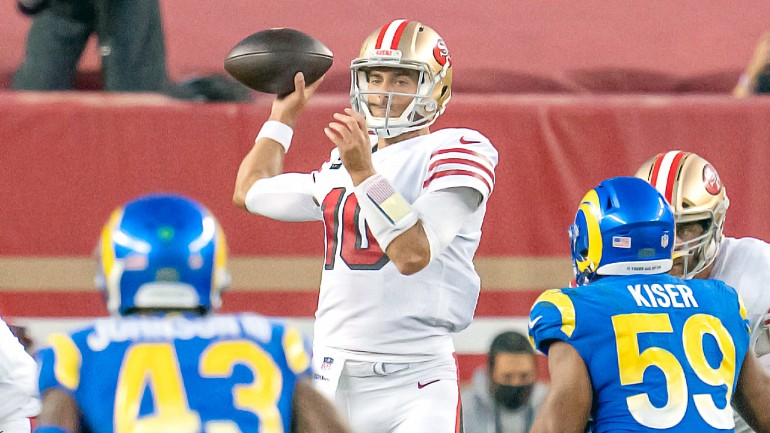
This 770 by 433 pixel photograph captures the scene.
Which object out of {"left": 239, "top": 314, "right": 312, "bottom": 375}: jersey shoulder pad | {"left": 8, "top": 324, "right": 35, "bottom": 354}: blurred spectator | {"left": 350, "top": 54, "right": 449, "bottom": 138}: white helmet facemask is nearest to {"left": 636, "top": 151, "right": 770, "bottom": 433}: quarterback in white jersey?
{"left": 350, "top": 54, "right": 449, "bottom": 138}: white helmet facemask

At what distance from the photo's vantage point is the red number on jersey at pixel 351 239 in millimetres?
3479

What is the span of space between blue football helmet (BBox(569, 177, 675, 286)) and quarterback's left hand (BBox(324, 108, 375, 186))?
539mm

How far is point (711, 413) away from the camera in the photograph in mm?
3033

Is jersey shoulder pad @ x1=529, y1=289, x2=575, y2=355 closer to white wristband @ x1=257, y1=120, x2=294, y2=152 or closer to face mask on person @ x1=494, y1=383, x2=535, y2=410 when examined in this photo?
white wristband @ x1=257, y1=120, x2=294, y2=152

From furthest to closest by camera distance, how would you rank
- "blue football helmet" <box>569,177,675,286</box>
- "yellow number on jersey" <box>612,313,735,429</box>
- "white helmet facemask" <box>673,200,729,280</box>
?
1. "white helmet facemask" <box>673,200,729,280</box>
2. "blue football helmet" <box>569,177,675,286</box>
3. "yellow number on jersey" <box>612,313,735,429</box>

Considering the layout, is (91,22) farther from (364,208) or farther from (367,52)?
(364,208)

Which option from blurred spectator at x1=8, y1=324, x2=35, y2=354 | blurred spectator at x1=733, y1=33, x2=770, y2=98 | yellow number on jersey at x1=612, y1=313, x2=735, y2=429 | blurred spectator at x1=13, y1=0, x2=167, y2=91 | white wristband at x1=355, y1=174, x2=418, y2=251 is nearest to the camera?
yellow number on jersey at x1=612, y1=313, x2=735, y2=429

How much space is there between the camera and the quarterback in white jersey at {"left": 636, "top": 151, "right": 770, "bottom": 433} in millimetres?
3766

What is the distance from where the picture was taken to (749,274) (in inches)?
152

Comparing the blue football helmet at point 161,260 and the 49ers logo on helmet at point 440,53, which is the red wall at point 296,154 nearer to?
the 49ers logo on helmet at point 440,53

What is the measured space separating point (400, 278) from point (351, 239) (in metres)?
0.16

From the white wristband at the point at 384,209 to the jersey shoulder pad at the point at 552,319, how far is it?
39 cm

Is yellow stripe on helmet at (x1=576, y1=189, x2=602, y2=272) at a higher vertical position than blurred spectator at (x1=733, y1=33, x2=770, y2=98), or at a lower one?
lower

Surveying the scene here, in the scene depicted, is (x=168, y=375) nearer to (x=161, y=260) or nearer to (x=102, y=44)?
(x=161, y=260)
